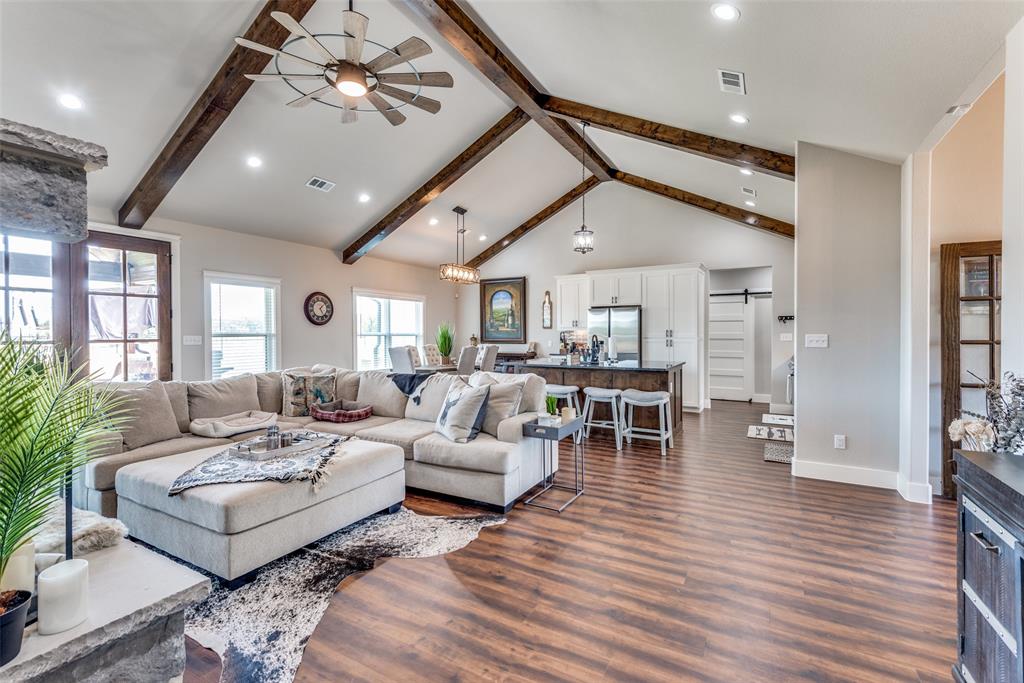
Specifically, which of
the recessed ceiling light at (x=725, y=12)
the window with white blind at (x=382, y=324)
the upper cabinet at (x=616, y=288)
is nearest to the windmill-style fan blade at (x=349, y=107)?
the recessed ceiling light at (x=725, y=12)

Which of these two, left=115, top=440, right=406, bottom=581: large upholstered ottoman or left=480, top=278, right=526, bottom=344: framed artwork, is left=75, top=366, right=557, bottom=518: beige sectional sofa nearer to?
left=115, top=440, right=406, bottom=581: large upholstered ottoman

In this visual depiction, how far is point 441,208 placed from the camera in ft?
25.5

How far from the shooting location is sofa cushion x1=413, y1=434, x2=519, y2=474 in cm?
342

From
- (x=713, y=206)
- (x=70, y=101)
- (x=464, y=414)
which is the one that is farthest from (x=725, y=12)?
(x=713, y=206)

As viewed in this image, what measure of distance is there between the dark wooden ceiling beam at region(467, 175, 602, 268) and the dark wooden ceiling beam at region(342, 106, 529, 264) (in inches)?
99.3

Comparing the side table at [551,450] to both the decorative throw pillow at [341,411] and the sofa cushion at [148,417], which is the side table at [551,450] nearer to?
the decorative throw pillow at [341,411]

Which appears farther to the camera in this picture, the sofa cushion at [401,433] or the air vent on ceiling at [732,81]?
the sofa cushion at [401,433]

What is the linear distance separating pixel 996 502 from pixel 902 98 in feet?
8.65

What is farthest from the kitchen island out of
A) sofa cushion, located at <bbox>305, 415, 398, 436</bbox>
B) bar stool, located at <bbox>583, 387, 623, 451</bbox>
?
sofa cushion, located at <bbox>305, 415, 398, 436</bbox>

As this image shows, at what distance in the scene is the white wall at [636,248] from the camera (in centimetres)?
764

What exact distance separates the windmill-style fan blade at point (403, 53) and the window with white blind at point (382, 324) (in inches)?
210

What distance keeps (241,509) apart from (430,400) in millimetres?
2093

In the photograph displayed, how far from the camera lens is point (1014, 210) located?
2082 millimetres

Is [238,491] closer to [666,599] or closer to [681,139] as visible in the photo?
[666,599]
